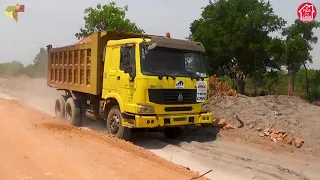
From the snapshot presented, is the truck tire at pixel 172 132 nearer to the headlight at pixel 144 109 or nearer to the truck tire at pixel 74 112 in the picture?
the headlight at pixel 144 109

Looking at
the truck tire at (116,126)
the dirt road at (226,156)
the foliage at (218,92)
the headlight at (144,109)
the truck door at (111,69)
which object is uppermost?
the truck door at (111,69)

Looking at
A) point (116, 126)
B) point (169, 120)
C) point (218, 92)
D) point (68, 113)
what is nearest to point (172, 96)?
point (169, 120)

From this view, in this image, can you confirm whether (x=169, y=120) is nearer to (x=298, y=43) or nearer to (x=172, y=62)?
(x=172, y=62)

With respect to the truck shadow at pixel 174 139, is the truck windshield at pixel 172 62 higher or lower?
higher

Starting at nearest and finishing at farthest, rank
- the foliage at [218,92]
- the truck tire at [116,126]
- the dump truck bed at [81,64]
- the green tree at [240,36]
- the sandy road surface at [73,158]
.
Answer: the sandy road surface at [73,158], the truck tire at [116,126], the dump truck bed at [81,64], the foliage at [218,92], the green tree at [240,36]

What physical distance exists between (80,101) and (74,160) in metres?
5.39

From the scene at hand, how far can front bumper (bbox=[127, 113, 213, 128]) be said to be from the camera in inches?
314

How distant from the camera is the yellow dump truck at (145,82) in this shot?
8023 millimetres

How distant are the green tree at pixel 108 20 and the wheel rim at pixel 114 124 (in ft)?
43.5

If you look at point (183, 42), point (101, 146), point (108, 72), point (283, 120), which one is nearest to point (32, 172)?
point (101, 146)

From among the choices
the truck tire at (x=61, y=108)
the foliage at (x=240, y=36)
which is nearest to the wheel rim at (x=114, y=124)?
the truck tire at (x=61, y=108)

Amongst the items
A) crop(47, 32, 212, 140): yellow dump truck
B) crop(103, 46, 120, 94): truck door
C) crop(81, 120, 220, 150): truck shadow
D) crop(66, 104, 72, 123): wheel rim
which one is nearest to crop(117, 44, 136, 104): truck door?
crop(47, 32, 212, 140): yellow dump truck

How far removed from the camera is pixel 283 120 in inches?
400

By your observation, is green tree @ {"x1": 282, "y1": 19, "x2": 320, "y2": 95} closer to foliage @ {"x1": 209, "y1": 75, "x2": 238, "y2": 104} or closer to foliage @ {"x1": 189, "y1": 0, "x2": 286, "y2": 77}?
foliage @ {"x1": 189, "y1": 0, "x2": 286, "y2": 77}
